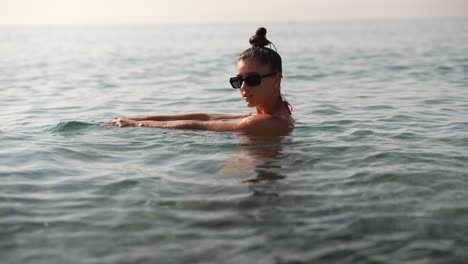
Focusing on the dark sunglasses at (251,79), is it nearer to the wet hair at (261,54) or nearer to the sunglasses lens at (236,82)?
the sunglasses lens at (236,82)

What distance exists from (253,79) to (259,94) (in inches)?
7.7

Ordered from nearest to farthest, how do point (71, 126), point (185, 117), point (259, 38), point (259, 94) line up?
1. point (259, 38)
2. point (259, 94)
3. point (185, 117)
4. point (71, 126)

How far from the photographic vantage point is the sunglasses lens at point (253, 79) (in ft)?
20.9

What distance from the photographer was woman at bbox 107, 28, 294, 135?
6.41 meters

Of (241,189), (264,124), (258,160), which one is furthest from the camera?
(264,124)

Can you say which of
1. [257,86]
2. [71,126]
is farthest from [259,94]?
[71,126]

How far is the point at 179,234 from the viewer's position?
4.26 metres

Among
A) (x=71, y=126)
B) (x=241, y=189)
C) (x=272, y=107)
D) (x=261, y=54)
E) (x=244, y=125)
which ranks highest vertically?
(x=261, y=54)

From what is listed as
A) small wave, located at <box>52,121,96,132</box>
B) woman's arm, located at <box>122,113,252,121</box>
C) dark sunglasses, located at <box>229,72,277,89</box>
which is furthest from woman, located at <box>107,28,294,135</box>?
small wave, located at <box>52,121,96,132</box>

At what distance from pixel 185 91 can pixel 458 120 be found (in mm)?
6548

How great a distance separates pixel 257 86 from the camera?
6422 millimetres

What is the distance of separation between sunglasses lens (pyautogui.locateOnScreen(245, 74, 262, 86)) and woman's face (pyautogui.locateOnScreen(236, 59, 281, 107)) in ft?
0.11

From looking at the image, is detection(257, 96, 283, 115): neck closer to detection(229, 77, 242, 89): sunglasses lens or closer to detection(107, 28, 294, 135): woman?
detection(107, 28, 294, 135): woman

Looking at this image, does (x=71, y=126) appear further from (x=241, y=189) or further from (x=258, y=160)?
(x=241, y=189)
